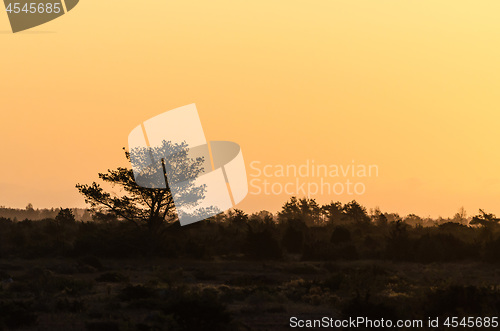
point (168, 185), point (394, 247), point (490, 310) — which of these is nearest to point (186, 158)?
point (168, 185)

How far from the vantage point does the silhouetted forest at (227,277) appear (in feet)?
72.5

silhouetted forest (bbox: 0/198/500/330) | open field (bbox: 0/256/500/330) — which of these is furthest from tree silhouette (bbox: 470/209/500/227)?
open field (bbox: 0/256/500/330)

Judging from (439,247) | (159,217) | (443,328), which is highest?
(159,217)

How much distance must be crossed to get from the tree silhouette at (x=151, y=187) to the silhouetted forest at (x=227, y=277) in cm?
156

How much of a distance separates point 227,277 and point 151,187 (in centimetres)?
1573

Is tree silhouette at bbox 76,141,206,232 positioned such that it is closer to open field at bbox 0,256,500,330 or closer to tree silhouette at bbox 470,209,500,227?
open field at bbox 0,256,500,330

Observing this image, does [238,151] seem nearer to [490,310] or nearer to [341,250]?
[341,250]

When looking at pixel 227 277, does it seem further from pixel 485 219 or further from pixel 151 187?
pixel 485 219

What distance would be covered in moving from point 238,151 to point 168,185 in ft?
27.0

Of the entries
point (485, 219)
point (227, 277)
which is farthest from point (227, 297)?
point (485, 219)

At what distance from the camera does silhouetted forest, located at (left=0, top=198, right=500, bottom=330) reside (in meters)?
22.1

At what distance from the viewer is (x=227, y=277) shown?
41062mm

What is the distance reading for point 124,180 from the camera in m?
55.5

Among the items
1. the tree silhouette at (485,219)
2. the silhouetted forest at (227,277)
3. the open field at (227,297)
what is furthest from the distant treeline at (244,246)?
the tree silhouette at (485,219)
